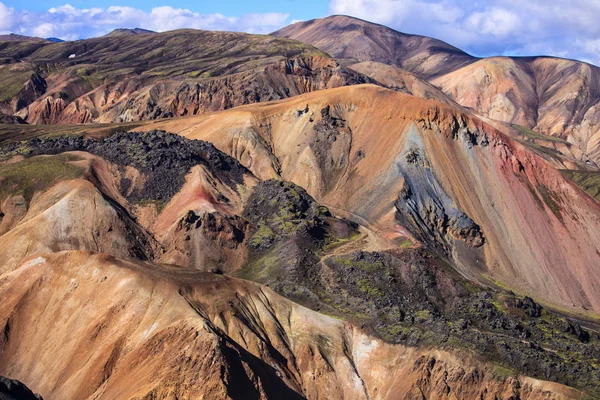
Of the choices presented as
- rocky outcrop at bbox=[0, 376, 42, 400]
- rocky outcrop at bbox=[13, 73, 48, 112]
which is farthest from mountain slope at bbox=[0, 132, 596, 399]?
rocky outcrop at bbox=[13, 73, 48, 112]

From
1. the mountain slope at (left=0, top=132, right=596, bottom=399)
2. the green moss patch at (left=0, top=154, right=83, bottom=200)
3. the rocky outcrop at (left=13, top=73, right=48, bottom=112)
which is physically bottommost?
the mountain slope at (left=0, top=132, right=596, bottom=399)

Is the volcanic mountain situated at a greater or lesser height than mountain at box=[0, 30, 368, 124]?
lesser

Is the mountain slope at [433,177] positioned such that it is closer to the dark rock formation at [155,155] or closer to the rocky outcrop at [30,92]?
the dark rock formation at [155,155]

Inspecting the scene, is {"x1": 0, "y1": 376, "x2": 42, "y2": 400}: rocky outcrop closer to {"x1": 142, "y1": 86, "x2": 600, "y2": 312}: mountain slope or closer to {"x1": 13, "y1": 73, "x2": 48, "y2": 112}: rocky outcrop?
{"x1": 142, "y1": 86, "x2": 600, "y2": 312}: mountain slope

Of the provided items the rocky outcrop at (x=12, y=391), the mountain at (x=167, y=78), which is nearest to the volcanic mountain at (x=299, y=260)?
the rocky outcrop at (x=12, y=391)

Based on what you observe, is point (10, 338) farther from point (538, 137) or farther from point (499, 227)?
point (538, 137)

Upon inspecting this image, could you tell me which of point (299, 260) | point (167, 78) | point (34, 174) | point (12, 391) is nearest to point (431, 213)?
point (299, 260)

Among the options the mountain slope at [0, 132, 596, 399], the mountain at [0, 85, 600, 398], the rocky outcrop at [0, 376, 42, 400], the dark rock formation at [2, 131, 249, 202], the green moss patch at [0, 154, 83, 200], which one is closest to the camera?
the rocky outcrop at [0, 376, 42, 400]

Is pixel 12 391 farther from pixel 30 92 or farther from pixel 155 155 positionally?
pixel 30 92

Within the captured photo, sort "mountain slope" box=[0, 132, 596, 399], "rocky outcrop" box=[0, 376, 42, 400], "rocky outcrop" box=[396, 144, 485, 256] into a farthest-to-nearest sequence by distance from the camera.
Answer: "rocky outcrop" box=[396, 144, 485, 256], "mountain slope" box=[0, 132, 596, 399], "rocky outcrop" box=[0, 376, 42, 400]
